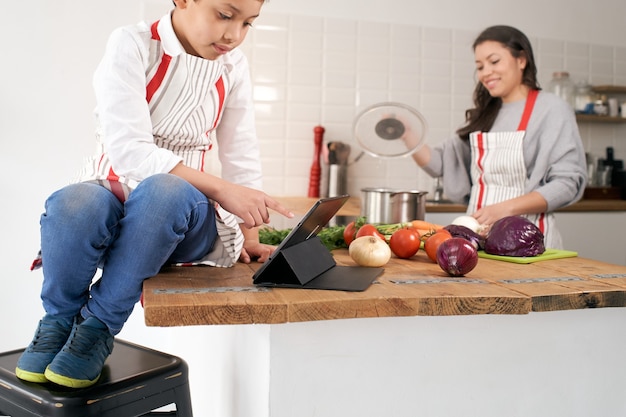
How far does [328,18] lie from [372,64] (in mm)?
325

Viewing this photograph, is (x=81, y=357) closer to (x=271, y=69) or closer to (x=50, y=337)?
(x=50, y=337)

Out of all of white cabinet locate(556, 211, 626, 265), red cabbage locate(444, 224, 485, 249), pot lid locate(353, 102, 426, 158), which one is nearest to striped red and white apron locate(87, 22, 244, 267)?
red cabbage locate(444, 224, 485, 249)

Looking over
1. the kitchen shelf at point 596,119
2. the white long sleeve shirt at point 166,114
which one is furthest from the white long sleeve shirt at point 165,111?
the kitchen shelf at point 596,119

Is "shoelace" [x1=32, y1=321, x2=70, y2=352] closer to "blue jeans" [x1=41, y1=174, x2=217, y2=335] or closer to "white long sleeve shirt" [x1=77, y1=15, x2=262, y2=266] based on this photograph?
"blue jeans" [x1=41, y1=174, x2=217, y2=335]

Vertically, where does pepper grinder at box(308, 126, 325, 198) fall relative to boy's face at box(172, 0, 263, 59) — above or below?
below

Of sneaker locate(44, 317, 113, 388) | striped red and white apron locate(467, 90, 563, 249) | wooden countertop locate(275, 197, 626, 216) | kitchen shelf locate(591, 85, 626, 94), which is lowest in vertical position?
sneaker locate(44, 317, 113, 388)

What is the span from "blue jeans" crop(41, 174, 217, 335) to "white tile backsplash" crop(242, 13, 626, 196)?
7.18 feet

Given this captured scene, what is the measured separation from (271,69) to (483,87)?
1159 millimetres

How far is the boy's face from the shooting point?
1248 millimetres

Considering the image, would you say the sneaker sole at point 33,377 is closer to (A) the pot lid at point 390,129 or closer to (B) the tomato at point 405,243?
(B) the tomato at point 405,243

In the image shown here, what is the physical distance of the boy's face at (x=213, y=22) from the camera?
125cm

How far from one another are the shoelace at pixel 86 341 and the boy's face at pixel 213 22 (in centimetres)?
59

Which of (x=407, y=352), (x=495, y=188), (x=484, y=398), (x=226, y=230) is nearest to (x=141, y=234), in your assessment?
(x=226, y=230)

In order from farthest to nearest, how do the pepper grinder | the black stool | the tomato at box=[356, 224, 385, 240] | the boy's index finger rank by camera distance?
the pepper grinder
the tomato at box=[356, 224, 385, 240]
the boy's index finger
the black stool
